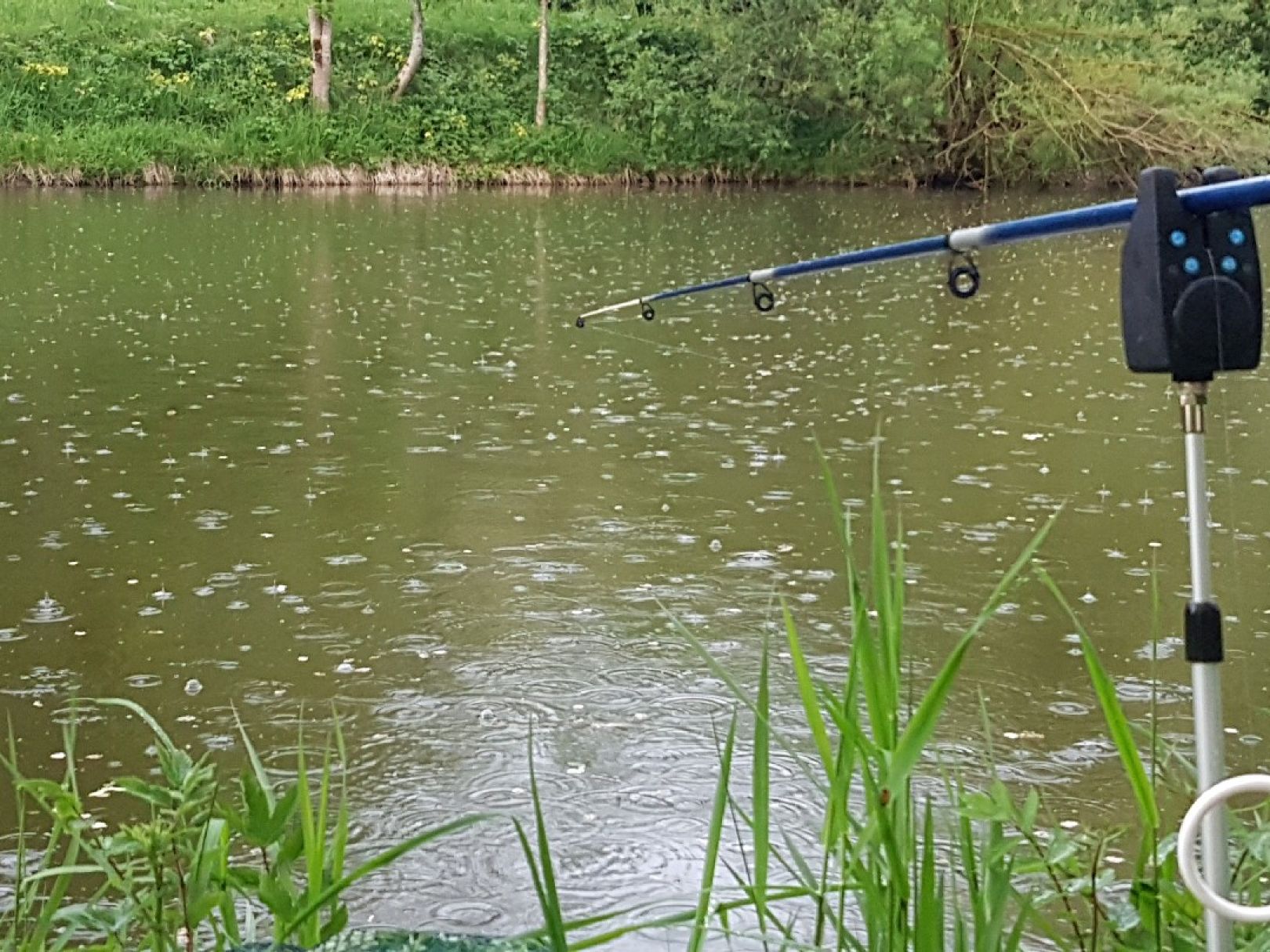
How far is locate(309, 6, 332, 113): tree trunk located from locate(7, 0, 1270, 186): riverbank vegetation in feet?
0.30

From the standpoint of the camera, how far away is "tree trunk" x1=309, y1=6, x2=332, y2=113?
26.5 m

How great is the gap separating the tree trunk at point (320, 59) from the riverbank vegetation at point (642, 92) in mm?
91

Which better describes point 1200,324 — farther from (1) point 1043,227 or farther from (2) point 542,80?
(2) point 542,80

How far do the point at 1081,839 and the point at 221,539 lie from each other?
4.84 m

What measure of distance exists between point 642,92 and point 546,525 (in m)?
22.2

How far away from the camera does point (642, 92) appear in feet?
90.8

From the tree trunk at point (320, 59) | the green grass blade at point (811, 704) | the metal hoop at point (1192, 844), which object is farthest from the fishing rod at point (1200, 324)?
the tree trunk at point (320, 59)

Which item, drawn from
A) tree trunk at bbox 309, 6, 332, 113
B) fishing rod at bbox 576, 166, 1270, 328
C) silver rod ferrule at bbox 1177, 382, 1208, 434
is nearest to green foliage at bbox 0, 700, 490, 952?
silver rod ferrule at bbox 1177, 382, 1208, 434

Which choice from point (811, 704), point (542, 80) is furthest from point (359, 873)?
point (542, 80)

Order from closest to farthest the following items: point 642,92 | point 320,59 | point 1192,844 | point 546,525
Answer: point 1192,844 → point 546,525 → point 320,59 → point 642,92

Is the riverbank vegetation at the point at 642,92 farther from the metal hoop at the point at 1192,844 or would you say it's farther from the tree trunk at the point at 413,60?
the metal hoop at the point at 1192,844

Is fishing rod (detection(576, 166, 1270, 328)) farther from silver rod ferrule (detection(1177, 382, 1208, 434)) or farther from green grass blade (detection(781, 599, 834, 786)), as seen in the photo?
green grass blade (detection(781, 599, 834, 786))

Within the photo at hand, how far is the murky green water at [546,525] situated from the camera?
4.30m

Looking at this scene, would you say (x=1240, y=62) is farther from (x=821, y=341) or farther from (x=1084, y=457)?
(x=1084, y=457)
